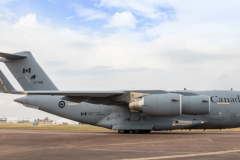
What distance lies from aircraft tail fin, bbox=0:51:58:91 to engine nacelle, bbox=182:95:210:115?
42.0 ft

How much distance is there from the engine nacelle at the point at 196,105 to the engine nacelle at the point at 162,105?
31.7 inches

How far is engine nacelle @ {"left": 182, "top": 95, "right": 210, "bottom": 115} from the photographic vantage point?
1792 cm

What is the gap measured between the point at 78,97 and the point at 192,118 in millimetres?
9318

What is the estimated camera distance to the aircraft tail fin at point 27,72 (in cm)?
2344

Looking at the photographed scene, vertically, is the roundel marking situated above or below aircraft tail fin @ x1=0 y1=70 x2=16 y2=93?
below

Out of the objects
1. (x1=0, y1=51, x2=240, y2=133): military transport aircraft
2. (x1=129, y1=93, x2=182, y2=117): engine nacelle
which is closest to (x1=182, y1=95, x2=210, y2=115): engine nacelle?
(x1=0, y1=51, x2=240, y2=133): military transport aircraft

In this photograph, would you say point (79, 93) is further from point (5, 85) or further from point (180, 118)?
point (180, 118)

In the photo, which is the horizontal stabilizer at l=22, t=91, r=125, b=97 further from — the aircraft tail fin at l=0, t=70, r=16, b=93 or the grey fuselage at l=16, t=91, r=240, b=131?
the aircraft tail fin at l=0, t=70, r=16, b=93

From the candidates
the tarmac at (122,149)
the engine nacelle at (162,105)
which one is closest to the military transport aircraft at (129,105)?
the engine nacelle at (162,105)

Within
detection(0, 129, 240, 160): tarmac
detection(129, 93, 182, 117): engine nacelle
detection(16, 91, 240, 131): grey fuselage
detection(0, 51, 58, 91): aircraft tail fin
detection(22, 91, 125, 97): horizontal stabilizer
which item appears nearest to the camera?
detection(0, 129, 240, 160): tarmac

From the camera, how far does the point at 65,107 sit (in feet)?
73.1

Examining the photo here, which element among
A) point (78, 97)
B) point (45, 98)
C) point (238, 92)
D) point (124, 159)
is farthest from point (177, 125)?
point (124, 159)

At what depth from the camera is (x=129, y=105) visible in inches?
746

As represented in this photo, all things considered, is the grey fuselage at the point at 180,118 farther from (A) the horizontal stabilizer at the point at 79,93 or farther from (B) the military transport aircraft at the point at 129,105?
(A) the horizontal stabilizer at the point at 79,93
